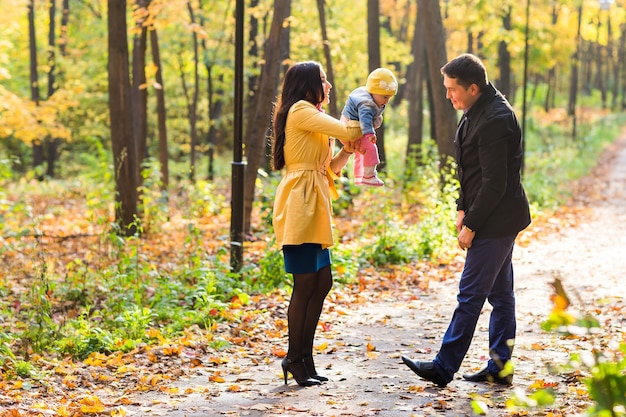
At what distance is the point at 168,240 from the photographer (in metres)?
12.8

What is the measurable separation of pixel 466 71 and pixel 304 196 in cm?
134

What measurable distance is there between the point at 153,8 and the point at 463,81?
27.5 feet

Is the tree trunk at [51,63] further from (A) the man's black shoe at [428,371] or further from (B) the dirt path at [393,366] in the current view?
(A) the man's black shoe at [428,371]

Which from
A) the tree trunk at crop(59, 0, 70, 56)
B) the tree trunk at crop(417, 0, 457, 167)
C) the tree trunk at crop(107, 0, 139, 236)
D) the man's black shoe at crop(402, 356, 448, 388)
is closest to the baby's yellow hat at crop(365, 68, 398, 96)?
the man's black shoe at crop(402, 356, 448, 388)

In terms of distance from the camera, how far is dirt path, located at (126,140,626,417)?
4.84 m

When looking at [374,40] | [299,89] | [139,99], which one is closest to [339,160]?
[299,89]

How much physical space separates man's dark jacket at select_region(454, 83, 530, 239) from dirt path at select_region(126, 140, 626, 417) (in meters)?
0.67

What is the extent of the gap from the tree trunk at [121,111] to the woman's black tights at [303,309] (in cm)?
682

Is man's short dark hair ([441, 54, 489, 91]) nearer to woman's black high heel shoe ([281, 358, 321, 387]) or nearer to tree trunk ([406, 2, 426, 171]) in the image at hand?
woman's black high heel shoe ([281, 358, 321, 387])

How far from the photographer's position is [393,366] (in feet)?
19.4

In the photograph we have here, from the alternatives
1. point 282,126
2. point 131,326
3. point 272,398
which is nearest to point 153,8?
point 131,326

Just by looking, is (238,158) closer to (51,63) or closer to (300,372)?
(300,372)

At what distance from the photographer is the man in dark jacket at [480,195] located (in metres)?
4.92

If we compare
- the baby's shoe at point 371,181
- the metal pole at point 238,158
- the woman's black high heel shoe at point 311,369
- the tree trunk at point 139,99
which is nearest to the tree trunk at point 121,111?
the tree trunk at point 139,99
